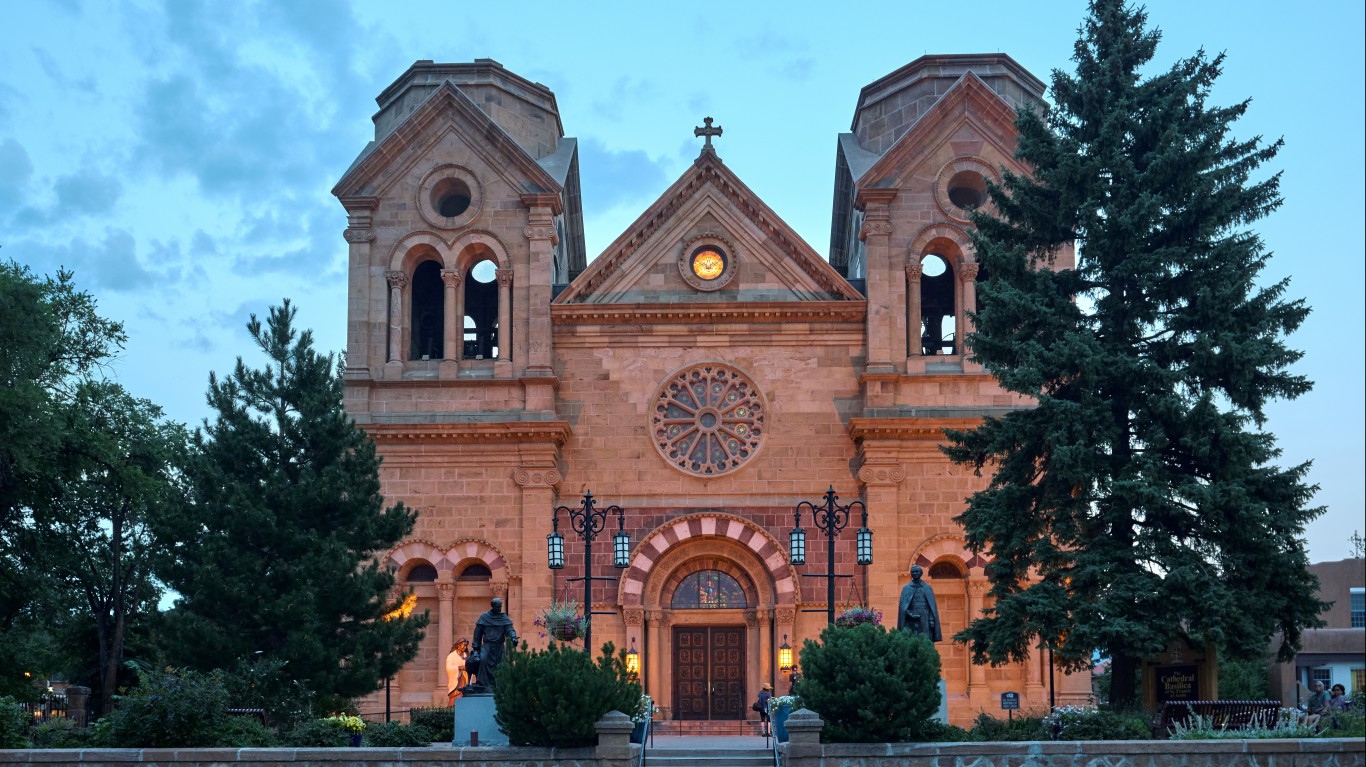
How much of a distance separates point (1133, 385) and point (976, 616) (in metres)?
11.0

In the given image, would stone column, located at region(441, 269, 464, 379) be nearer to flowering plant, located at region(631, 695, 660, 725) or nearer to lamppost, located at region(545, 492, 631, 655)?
lamppost, located at region(545, 492, 631, 655)

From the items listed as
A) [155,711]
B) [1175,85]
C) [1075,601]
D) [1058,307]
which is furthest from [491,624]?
[1175,85]

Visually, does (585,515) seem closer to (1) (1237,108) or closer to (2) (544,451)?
(2) (544,451)

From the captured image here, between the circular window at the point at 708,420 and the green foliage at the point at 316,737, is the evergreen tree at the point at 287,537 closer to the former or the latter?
the green foliage at the point at 316,737

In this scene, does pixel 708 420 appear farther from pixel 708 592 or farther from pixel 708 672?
pixel 708 672

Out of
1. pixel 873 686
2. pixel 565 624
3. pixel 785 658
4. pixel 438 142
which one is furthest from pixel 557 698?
pixel 438 142

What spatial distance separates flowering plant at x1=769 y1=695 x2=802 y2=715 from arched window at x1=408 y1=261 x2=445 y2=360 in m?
17.1

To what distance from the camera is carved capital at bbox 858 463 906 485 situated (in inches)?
1496

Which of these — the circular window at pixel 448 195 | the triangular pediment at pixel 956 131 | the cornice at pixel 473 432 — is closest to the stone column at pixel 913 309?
the triangular pediment at pixel 956 131

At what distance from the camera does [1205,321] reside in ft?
91.7

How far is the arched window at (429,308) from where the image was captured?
42000 mm

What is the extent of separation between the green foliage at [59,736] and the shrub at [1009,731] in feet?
43.8

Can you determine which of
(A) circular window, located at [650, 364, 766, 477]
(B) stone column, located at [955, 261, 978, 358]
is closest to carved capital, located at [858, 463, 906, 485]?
(A) circular window, located at [650, 364, 766, 477]

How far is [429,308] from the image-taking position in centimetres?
4234
